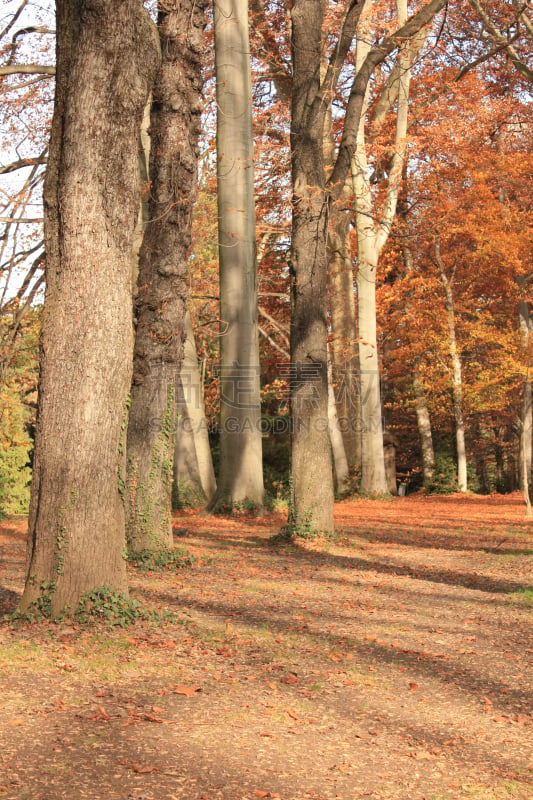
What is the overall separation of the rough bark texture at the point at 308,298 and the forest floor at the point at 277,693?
2088mm

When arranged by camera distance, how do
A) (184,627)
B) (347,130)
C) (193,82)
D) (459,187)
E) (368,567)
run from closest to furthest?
(184,627), (193,82), (368,567), (347,130), (459,187)

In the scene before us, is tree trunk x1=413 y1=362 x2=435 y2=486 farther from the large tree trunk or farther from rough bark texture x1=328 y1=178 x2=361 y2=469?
the large tree trunk

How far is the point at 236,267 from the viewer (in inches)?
595

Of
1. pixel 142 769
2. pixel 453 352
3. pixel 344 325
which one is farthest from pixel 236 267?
pixel 142 769

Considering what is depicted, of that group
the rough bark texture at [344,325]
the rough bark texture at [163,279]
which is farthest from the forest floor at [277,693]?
the rough bark texture at [344,325]

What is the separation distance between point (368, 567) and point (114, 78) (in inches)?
262

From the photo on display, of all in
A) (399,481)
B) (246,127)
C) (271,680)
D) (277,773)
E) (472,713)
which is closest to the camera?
(277,773)

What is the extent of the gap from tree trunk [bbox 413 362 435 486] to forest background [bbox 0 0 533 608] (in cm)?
6

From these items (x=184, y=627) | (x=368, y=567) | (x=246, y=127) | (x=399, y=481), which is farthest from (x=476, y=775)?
(x=399, y=481)

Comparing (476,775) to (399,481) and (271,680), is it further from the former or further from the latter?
(399,481)

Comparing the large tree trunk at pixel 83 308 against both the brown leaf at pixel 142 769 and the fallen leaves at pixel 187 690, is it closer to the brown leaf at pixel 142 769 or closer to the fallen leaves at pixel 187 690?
the fallen leaves at pixel 187 690

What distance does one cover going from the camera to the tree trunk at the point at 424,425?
26.7m

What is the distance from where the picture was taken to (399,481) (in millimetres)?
35250

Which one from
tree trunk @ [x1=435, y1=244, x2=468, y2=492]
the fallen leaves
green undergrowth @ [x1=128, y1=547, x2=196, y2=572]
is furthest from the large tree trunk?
tree trunk @ [x1=435, y1=244, x2=468, y2=492]
